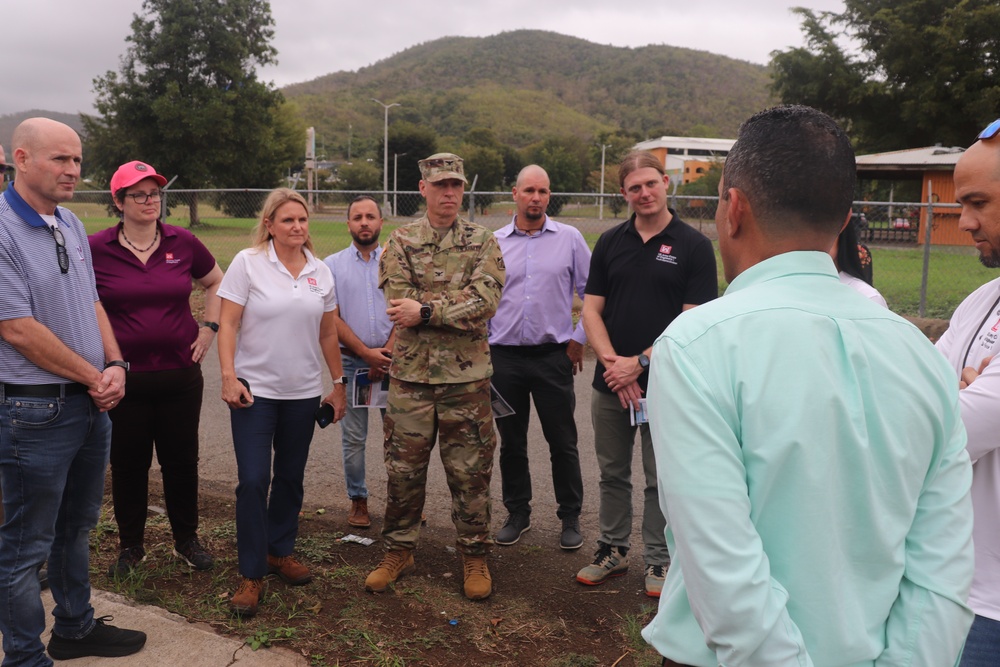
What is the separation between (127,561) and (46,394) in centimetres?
156

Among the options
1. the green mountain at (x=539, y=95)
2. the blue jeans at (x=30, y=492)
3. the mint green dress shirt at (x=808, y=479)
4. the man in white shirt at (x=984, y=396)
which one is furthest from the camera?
the green mountain at (x=539, y=95)

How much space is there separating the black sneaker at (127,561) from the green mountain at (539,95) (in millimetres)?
104606

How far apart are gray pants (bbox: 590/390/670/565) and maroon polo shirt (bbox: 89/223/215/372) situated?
2.36m

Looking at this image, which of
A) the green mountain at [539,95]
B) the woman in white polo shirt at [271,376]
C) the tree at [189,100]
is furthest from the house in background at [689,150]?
the woman in white polo shirt at [271,376]

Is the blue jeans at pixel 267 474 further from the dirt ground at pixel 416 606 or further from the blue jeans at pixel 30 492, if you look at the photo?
the blue jeans at pixel 30 492

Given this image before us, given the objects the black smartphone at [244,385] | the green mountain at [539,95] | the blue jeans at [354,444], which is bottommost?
the blue jeans at [354,444]

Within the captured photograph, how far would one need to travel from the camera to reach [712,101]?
162 meters

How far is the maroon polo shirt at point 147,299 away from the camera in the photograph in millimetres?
4059

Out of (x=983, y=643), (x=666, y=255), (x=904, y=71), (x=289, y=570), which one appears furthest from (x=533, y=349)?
(x=904, y=71)

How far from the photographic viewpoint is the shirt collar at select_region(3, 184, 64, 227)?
3049 mm

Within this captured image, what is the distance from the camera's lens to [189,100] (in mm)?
38188

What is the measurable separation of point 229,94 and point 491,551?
128 feet

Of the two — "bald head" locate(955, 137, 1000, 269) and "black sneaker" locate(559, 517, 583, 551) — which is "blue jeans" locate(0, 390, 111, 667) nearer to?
"black sneaker" locate(559, 517, 583, 551)

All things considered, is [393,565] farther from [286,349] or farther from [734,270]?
[734,270]
